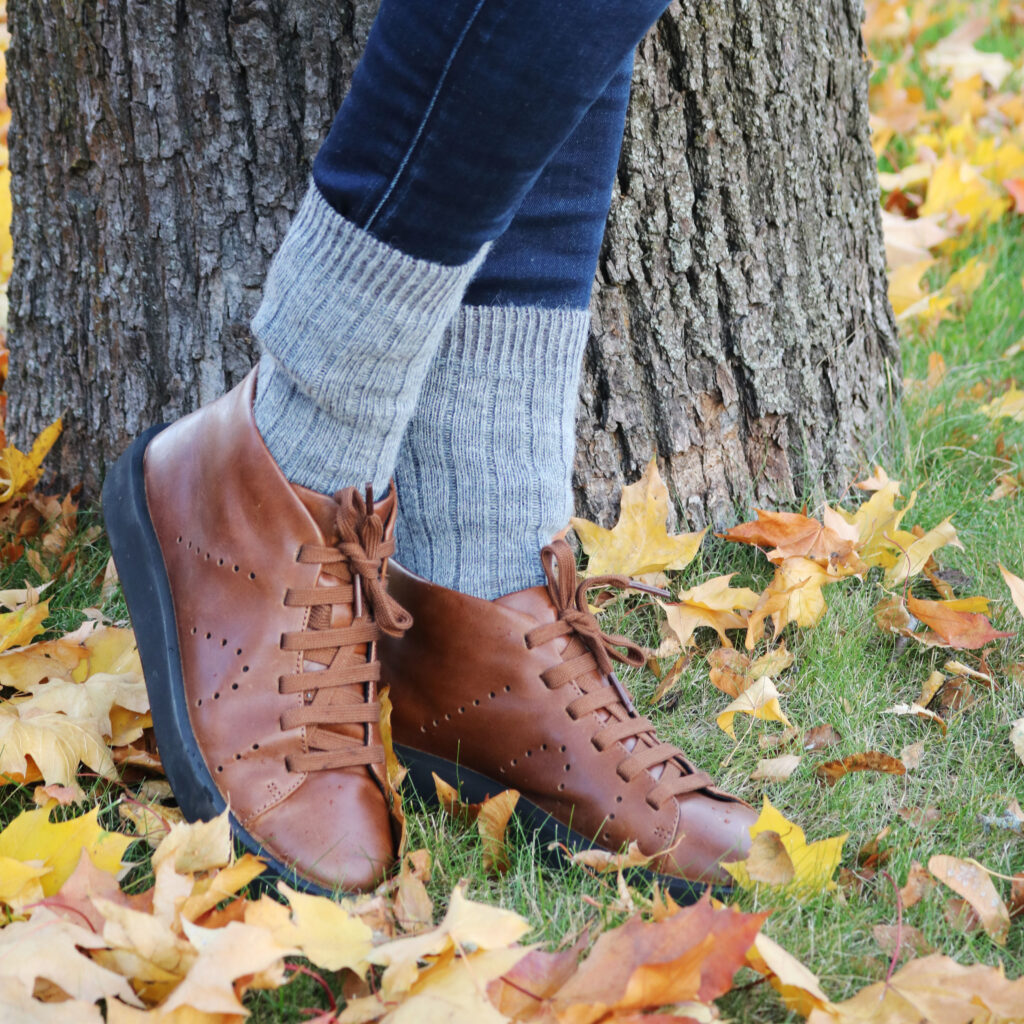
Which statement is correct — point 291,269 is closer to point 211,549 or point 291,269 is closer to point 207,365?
point 211,549

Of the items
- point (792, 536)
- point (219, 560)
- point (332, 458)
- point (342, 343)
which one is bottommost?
point (792, 536)

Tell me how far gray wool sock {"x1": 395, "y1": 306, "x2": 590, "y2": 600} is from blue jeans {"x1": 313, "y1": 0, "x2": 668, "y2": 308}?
0.72 ft

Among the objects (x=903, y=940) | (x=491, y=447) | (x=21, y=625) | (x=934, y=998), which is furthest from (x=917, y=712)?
(x=21, y=625)

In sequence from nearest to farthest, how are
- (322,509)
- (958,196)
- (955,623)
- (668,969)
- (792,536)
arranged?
(668,969), (322,509), (955,623), (792,536), (958,196)

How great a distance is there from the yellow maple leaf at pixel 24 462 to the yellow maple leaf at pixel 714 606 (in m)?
0.93

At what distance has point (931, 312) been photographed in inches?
84.4

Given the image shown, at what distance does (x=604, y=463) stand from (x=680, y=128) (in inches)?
18.6

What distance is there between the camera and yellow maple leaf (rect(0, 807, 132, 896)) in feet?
2.95

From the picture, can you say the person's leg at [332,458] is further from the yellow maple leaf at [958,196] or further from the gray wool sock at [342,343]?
the yellow maple leaf at [958,196]

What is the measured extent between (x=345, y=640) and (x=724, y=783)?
47cm

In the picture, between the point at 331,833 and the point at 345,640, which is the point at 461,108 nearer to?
the point at 345,640

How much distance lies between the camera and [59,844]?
2.97ft

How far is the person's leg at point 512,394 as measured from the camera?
1.07m

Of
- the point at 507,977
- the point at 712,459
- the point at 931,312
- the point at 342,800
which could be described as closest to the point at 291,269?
the point at 342,800
